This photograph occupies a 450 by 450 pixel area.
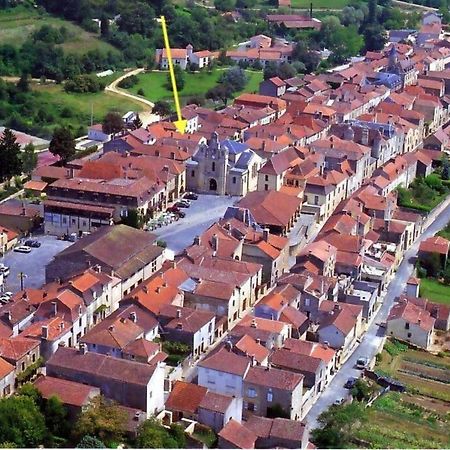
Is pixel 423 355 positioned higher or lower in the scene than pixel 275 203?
lower

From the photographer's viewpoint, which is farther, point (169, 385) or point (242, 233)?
point (242, 233)

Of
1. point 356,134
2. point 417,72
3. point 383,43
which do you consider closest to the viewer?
point 356,134

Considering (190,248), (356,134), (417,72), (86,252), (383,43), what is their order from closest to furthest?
(86,252), (190,248), (356,134), (417,72), (383,43)

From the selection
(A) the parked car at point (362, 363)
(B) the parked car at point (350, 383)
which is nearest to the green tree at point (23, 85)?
(A) the parked car at point (362, 363)

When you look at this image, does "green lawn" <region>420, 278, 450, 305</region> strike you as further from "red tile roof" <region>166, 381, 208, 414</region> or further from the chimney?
"red tile roof" <region>166, 381, 208, 414</region>

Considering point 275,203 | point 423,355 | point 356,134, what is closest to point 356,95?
point 356,134

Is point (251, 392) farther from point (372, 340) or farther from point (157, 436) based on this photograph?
point (372, 340)

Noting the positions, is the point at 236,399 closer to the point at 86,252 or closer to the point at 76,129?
→ the point at 86,252
